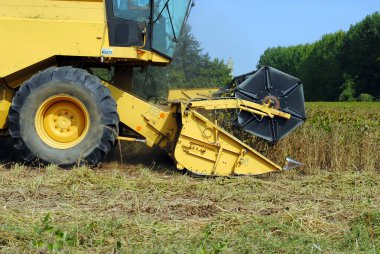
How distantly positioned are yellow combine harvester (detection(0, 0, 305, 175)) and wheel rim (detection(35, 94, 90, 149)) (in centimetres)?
1

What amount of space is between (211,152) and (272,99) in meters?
1.05

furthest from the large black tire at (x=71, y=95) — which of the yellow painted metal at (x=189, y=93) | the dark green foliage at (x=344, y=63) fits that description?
the dark green foliage at (x=344, y=63)

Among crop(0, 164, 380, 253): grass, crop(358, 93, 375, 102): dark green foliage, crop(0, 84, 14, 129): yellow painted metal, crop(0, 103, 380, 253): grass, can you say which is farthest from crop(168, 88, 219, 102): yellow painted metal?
crop(358, 93, 375, 102): dark green foliage

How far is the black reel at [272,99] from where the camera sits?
6.79 m

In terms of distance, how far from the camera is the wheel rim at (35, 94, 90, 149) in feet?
22.2

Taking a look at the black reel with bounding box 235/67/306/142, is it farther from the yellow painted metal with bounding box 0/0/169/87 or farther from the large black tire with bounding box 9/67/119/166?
the yellow painted metal with bounding box 0/0/169/87

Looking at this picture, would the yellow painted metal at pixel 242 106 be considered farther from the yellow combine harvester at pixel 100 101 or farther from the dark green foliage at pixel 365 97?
the dark green foliage at pixel 365 97

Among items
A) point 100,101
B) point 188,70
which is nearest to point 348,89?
point 188,70

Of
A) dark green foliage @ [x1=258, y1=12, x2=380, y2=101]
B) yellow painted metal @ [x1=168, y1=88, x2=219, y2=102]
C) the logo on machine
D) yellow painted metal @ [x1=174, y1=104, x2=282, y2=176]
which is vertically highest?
dark green foliage @ [x1=258, y1=12, x2=380, y2=101]

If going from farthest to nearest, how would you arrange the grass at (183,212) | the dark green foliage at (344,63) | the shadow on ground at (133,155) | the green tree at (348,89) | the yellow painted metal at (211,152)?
the dark green foliage at (344,63) < the green tree at (348,89) < the shadow on ground at (133,155) < the yellow painted metal at (211,152) < the grass at (183,212)

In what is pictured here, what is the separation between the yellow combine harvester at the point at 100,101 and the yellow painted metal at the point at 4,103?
1 centimetres

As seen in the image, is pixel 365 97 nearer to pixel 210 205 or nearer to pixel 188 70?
pixel 188 70

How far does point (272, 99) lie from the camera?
683 cm

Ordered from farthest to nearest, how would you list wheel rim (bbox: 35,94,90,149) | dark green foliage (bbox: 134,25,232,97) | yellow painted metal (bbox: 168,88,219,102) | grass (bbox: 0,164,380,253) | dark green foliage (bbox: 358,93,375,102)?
dark green foliage (bbox: 358,93,375,102)
dark green foliage (bbox: 134,25,232,97)
yellow painted metal (bbox: 168,88,219,102)
wheel rim (bbox: 35,94,90,149)
grass (bbox: 0,164,380,253)
